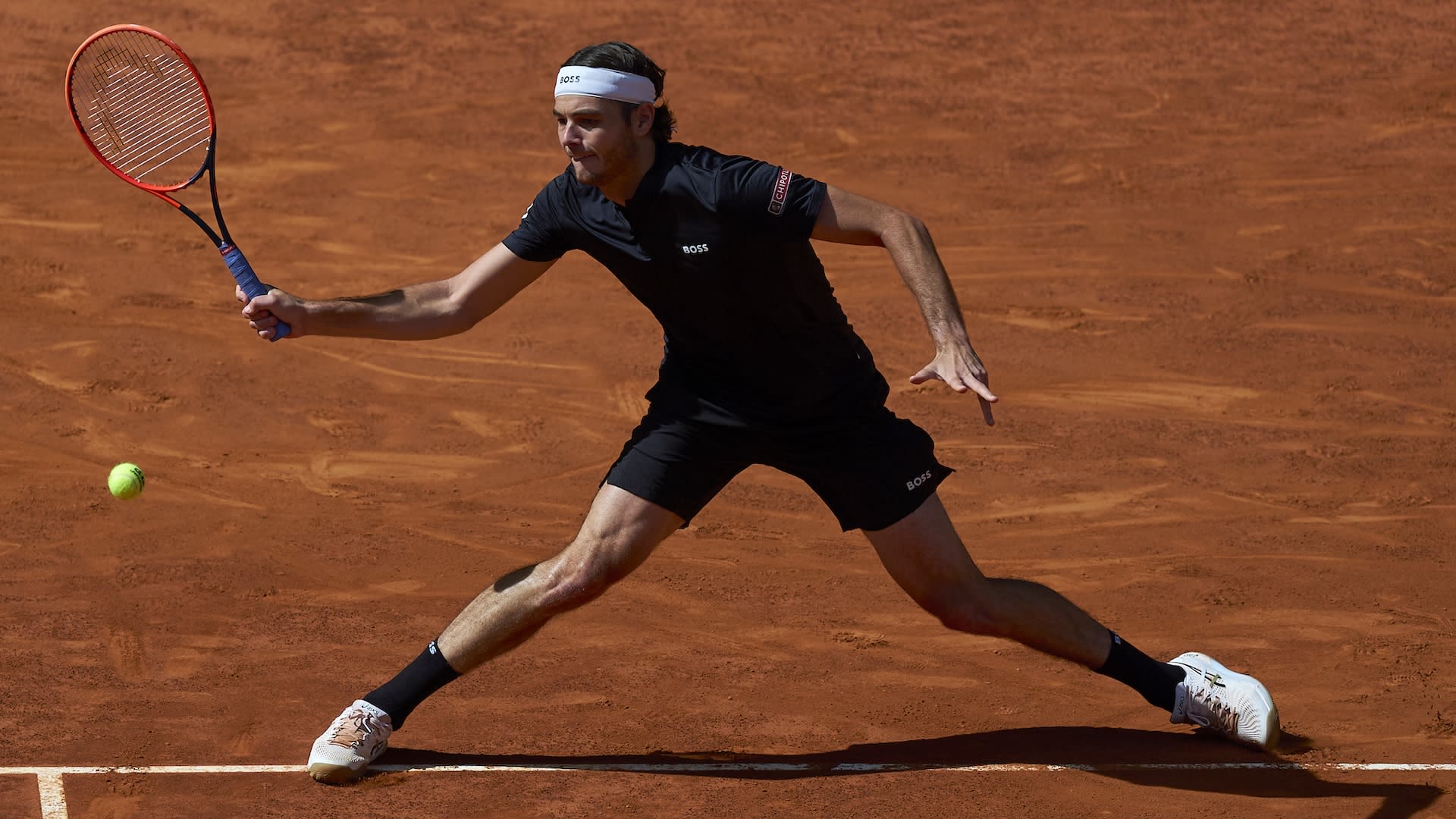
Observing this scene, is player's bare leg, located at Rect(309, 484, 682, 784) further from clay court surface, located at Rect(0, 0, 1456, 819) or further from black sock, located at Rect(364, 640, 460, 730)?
clay court surface, located at Rect(0, 0, 1456, 819)

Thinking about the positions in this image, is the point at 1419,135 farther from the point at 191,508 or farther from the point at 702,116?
the point at 191,508

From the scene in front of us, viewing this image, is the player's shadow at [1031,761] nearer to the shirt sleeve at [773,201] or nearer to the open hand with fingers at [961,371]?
the open hand with fingers at [961,371]

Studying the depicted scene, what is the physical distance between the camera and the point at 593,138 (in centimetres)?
472

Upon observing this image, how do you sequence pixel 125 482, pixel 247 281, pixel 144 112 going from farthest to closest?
1. pixel 125 482
2. pixel 144 112
3. pixel 247 281

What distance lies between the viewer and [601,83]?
4691 mm

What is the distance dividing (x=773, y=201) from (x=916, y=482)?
910 millimetres

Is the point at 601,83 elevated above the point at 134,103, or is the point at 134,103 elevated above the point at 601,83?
the point at 601,83

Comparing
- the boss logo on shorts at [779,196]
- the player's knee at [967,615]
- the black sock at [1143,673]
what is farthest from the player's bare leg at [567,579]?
the black sock at [1143,673]

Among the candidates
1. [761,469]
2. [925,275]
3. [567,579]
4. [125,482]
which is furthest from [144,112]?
[925,275]

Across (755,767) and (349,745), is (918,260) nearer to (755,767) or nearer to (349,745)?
(755,767)

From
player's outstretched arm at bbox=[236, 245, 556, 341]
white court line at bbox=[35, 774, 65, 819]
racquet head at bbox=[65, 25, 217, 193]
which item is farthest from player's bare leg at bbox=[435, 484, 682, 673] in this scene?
racquet head at bbox=[65, 25, 217, 193]

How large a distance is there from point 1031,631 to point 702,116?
7243 mm

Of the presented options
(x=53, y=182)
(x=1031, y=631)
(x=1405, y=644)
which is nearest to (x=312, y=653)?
(x=1031, y=631)

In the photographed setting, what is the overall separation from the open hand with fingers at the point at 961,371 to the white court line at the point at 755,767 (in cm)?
129
